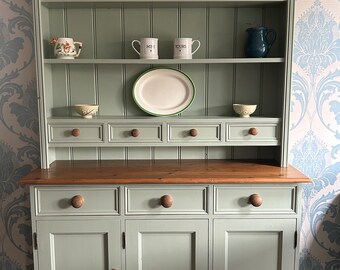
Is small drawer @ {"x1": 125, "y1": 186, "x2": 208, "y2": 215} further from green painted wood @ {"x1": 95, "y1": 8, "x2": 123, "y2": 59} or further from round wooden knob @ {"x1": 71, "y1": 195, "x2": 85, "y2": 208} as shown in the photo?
green painted wood @ {"x1": 95, "y1": 8, "x2": 123, "y2": 59}

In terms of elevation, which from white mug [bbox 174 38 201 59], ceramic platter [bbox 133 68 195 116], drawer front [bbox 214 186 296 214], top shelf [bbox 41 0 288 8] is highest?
top shelf [bbox 41 0 288 8]

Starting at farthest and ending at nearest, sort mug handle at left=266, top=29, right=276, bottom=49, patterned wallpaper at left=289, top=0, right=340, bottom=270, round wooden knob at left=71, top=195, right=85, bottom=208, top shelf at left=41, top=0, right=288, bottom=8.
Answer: patterned wallpaper at left=289, top=0, right=340, bottom=270, mug handle at left=266, top=29, right=276, bottom=49, top shelf at left=41, top=0, right=288, bottom=8, round wooden knob at left=71, top=195, right=85, bottom=208

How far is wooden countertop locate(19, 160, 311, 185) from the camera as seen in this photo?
1730mm

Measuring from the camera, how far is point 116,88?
2.11m

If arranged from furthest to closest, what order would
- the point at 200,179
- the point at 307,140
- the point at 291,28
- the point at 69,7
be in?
the point at 307,140
the point at 69,7
the point at 291,28
the point at 200,179

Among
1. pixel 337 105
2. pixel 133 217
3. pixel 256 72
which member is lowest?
pixel 133 217

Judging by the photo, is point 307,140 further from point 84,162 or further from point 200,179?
point 84,162

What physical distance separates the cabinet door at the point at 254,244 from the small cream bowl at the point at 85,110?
2.68 feet

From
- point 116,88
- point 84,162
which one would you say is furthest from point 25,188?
point 116,88

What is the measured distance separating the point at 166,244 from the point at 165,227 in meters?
0.08

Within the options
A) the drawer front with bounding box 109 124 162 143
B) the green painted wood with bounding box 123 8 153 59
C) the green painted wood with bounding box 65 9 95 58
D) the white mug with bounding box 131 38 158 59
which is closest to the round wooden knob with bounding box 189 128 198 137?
the drawer front with bounding box 109 124 162 143

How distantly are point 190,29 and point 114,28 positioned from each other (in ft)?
1.31

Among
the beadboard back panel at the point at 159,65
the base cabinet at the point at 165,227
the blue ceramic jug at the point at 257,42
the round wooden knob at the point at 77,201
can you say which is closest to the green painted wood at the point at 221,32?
the beadboard back panel at the point at 159,65

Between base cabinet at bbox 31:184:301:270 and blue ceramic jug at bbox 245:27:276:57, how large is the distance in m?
0.66
